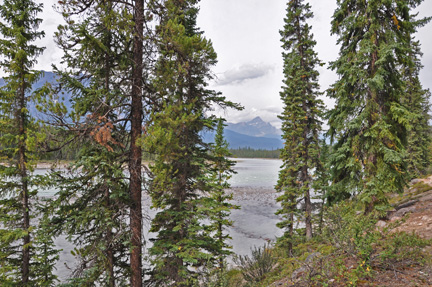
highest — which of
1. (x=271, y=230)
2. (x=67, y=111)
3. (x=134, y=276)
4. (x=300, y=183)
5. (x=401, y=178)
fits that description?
(x=67, y=111)

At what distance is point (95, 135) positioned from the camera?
5.55m

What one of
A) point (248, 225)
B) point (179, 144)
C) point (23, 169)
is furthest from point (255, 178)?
point (23, 169)

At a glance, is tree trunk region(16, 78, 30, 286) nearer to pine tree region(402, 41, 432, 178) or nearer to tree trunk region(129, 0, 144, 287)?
tree trunk region(129, 0, 144, 287)

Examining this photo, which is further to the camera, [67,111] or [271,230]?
[271,230]

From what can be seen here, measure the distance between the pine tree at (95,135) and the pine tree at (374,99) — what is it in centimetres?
904

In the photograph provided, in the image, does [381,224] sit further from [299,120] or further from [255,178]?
[255,178]

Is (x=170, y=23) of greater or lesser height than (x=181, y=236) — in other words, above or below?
above

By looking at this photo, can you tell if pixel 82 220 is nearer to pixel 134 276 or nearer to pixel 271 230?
pixel 134 276

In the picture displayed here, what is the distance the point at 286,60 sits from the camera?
58.7 ft

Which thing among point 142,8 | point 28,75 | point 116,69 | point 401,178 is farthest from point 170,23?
point 401,178

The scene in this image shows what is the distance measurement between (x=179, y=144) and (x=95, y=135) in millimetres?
3513

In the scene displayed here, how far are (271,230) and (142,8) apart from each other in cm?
2308

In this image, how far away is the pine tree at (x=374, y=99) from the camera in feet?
28.6

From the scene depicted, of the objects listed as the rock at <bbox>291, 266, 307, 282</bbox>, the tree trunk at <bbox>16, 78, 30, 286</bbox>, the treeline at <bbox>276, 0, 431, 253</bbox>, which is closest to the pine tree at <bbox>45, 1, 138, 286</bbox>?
the tree trunk at <bbox>16, 78, 30, 286</bbox>
